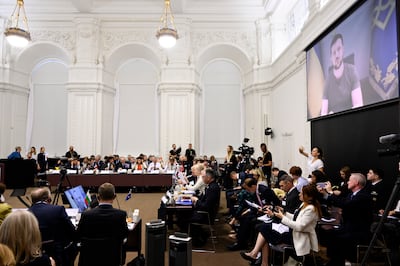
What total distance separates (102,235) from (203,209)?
215cm

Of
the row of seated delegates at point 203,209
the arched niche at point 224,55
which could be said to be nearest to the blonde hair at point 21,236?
the row of seated delegates at point 203,209

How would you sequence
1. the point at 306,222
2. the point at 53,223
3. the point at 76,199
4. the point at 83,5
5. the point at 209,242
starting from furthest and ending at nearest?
the point at 83,5 < the point at 209,242 < the point at 76,199 < the point at 306,222 < the point at 53,223

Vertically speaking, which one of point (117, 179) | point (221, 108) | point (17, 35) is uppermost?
point (17, 35)

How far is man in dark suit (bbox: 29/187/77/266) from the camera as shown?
268 cm

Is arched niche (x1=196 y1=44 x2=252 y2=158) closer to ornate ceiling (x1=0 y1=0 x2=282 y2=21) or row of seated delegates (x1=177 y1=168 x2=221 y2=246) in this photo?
ornate ceiling (x1=0 y1=0 x2=282 y2=21)

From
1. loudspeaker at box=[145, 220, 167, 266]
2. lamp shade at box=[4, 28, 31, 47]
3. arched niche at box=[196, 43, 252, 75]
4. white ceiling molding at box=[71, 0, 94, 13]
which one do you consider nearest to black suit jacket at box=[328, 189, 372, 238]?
loudspeaker at box=[145, 220, 167, 266]

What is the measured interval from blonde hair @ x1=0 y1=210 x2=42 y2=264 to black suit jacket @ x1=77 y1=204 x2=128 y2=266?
77 cm

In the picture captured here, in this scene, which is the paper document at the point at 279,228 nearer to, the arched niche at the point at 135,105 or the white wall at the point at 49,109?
the arched niche at the point at 135,105

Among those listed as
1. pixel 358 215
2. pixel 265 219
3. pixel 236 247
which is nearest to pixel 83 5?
pixel 236 247

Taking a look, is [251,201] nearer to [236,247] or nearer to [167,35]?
[236,247]

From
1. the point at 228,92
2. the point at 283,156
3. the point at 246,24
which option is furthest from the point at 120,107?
the point at 283,156

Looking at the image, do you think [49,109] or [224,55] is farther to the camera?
[224,55]

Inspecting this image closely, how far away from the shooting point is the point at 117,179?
362 inches

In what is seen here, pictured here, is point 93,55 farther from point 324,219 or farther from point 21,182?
point 324,219
